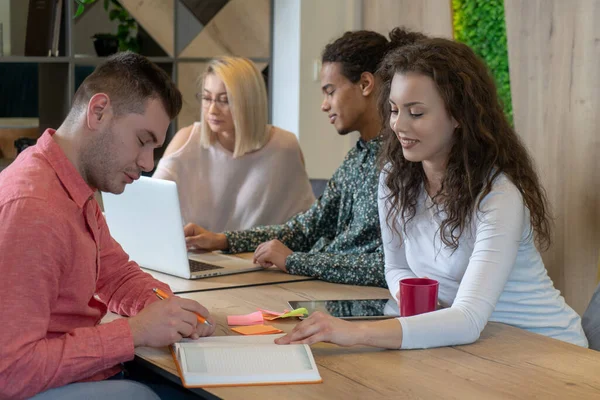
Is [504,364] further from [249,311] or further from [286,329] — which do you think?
[249,311]

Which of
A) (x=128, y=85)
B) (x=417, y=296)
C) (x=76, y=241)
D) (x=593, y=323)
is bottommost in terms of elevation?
(x=593, y=323)

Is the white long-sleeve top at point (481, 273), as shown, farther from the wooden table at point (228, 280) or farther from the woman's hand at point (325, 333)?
the wooden table at point (228, 280)

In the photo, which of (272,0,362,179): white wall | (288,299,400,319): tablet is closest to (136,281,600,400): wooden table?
(288,299,400,319): tablet

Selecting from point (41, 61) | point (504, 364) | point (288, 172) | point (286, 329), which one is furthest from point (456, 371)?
point (41, 61)

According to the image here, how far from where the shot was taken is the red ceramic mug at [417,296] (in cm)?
170

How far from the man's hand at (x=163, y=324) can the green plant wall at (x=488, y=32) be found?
209 centimetres

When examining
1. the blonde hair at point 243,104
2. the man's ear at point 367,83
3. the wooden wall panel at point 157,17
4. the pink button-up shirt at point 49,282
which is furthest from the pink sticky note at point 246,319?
the wooden wall panel at point 157,17

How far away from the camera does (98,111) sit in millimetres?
1586

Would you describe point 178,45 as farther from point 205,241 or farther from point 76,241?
point 76,241

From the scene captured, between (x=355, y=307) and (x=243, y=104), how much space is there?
132 centimetres

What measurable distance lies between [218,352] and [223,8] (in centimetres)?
326

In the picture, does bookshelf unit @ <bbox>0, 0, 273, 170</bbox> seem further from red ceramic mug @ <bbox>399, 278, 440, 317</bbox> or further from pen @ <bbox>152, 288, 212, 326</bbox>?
red ceramic mug @ <bbox>399, 278, 440, 317</bbox>

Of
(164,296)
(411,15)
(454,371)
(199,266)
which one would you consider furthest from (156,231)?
(411,15)

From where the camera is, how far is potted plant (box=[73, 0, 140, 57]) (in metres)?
4.13
